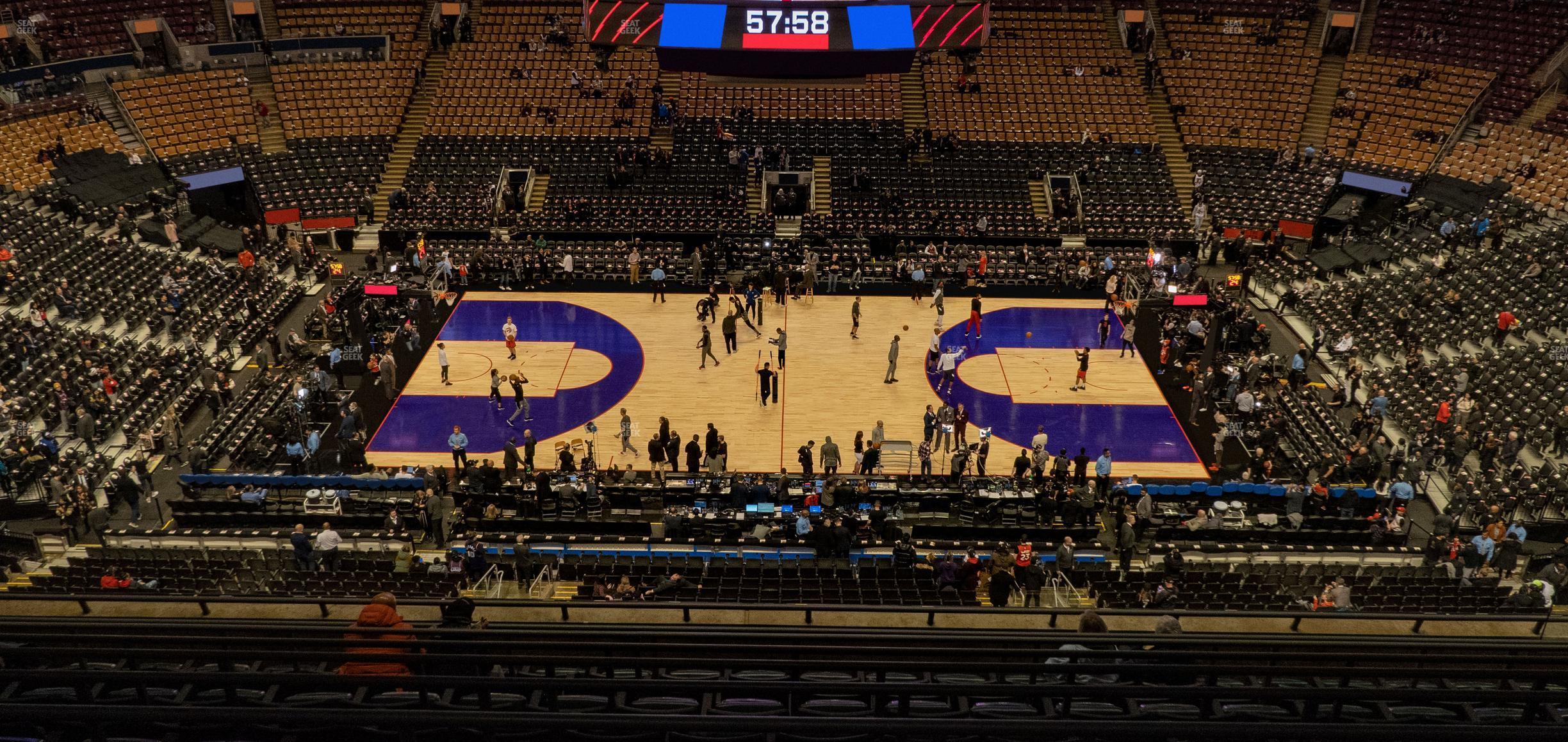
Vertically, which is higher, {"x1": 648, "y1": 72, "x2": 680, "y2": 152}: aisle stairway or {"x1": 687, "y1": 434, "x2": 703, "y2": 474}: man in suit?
{"x1": 648, "y1": 72, "x2": 680, "y2": 152}: aisle stairway

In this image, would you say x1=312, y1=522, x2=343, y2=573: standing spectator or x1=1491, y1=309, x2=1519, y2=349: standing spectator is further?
x1=1491, y1=309, x2=1519, y2=349: standing spectator

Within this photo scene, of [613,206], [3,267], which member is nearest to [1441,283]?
[613,206]

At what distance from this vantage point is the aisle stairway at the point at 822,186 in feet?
128

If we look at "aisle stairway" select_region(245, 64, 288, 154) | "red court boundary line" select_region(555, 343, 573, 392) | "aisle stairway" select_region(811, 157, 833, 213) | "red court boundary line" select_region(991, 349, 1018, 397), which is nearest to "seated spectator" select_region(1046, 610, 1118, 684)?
"red court boundary line" select_region(991, 349, 1018, 397)

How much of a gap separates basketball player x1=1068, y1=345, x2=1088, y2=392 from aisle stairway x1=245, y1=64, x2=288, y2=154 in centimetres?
3025

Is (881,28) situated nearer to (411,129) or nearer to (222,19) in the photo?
(411,129)

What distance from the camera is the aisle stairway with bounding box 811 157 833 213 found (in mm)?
39156

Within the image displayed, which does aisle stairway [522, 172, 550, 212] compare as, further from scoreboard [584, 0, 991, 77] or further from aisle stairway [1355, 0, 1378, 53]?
aisle stairway [1355, 0, 1378, 53]

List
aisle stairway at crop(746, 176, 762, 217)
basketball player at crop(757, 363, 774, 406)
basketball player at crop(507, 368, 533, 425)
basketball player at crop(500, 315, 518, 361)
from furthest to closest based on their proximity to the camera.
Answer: aisle stairway at crop(746, 176, 762, 217) → basketball player at crop(500, 315, 518, 361) → basketball player at crop(757, 363, 774, 406) → basketball player at crop(507, 368, 533, 425)

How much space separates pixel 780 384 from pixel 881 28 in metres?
10.8

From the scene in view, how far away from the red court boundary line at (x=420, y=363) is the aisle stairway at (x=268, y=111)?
1290 cm

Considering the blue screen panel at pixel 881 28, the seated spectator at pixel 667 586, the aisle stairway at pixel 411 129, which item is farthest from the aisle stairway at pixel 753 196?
the seated spectator at pixel 667 586

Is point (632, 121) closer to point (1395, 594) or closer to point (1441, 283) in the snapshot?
point (1441, 283)

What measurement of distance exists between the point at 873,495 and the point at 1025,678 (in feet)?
48.0
